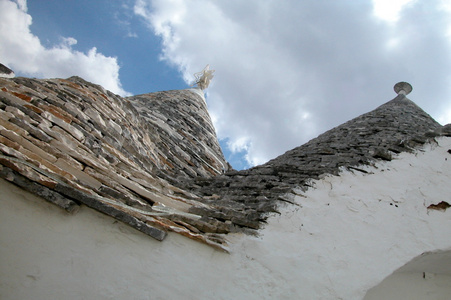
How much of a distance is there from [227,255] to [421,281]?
4.79 ft

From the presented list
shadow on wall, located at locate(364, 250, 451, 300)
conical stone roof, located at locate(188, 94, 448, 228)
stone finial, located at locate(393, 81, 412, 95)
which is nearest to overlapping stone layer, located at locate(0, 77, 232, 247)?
conical stone roof, located at locate(188, 94, 448, 228)

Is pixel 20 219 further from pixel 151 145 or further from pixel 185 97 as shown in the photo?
pixel 185 97

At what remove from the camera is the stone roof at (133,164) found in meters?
2.05

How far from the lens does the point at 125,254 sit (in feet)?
6.36

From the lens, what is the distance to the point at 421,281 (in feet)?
8.46

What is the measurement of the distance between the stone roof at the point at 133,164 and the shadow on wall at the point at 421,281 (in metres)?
0.82

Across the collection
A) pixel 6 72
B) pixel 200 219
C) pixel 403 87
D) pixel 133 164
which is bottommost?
pixel 200 219

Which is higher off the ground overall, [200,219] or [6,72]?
[6,72]

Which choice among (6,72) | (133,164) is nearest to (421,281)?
Result: (133,164)

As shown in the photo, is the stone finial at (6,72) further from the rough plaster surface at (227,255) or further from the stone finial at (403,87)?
the stone finial at (403,87)

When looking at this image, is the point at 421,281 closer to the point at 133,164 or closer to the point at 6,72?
the point at 133,164

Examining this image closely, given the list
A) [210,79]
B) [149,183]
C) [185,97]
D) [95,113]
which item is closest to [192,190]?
[149,183]

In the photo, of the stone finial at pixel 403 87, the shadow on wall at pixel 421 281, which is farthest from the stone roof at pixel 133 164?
the stone finial at pixel 403 87

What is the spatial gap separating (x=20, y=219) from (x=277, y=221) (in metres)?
1.42
